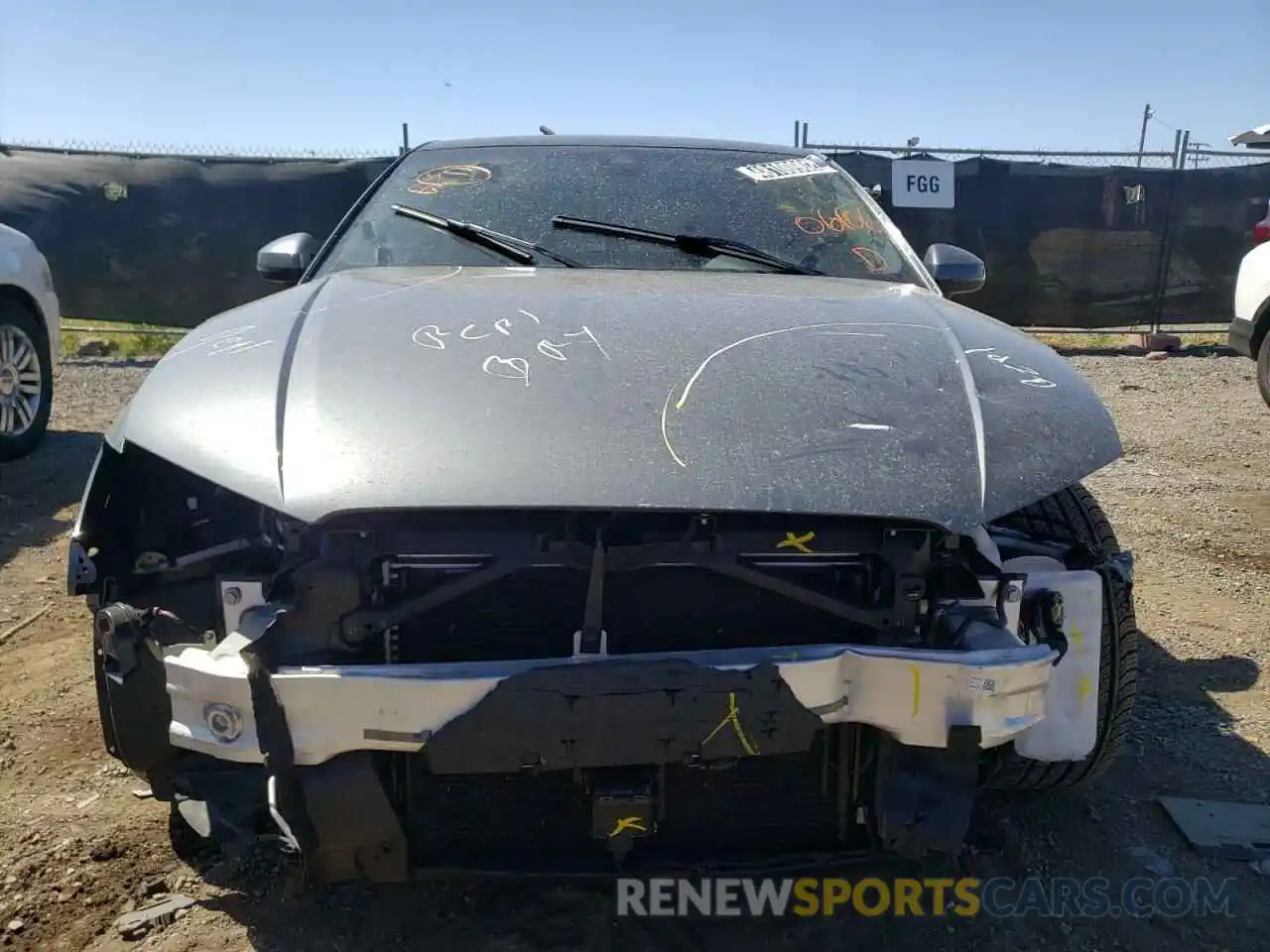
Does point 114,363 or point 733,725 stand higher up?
point 733,725

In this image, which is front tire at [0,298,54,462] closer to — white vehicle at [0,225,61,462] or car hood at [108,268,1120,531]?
white vehicle at [0,225,61,462]

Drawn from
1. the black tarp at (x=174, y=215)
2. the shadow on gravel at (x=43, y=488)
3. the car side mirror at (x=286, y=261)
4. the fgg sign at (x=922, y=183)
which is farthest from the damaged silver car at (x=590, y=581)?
the fgg sign at (x=922, y=183)

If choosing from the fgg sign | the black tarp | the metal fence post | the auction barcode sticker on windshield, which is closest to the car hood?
the auction barcode sticker on windshield

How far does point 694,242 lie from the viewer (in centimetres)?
310

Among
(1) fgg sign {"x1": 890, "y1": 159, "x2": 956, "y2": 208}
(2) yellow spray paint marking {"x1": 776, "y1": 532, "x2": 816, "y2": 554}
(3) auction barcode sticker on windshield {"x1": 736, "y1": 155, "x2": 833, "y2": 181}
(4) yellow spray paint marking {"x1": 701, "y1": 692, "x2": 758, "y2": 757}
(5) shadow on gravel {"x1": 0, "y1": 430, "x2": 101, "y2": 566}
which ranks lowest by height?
(5) shadow on gravel {"x1": 0, "y1": 430, "x2": 101, "y2": 566}

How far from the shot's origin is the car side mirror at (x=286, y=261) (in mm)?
3279

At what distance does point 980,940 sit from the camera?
234 centimetres

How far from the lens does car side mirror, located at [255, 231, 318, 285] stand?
3.28 meters

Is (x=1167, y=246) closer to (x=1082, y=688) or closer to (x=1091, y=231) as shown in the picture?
(x=1091, y=231)

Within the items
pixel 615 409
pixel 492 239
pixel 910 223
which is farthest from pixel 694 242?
pixel 910 223

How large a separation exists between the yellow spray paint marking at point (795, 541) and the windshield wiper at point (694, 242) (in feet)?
4.19

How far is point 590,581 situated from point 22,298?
5.79m

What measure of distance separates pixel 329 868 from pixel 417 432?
855 millimetres

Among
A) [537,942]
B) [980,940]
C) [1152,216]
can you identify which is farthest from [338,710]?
[1152,216]
